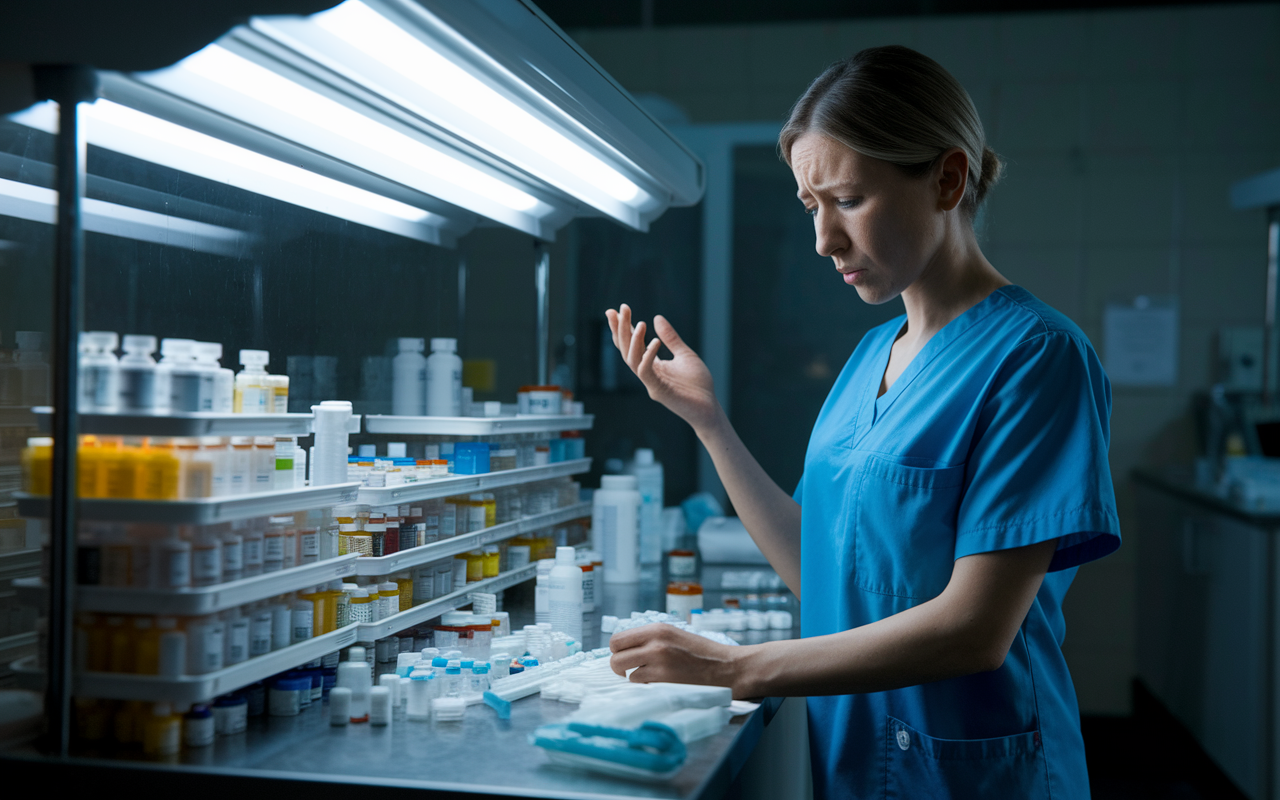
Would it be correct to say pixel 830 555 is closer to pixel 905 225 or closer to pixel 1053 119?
pixel 905 225

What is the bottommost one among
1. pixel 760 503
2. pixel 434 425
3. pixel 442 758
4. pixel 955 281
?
pixel 442 758

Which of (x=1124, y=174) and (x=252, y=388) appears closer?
(x=252, y=388)

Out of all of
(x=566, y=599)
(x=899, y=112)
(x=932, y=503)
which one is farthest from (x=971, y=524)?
(x=566, y=599)

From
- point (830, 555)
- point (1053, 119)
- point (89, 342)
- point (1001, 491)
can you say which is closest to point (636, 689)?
point (830, 555)

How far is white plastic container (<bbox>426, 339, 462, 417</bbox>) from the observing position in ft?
5.84

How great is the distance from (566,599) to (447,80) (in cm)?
89

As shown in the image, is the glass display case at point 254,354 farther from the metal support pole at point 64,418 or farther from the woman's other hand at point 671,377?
the woman's other hand at point 671,377

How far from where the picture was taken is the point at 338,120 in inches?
50.4

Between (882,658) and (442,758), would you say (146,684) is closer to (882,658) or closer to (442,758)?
(442,758)

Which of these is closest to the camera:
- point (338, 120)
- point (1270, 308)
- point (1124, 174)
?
point (338, 120)

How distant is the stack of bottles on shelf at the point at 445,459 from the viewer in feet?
4.76

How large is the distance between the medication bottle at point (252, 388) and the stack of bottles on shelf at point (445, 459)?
8.2 inches

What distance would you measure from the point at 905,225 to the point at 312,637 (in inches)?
36.2

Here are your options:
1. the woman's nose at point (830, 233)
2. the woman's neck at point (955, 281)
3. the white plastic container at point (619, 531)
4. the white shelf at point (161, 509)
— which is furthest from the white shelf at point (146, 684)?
the white plastic container at point (619, 531)
